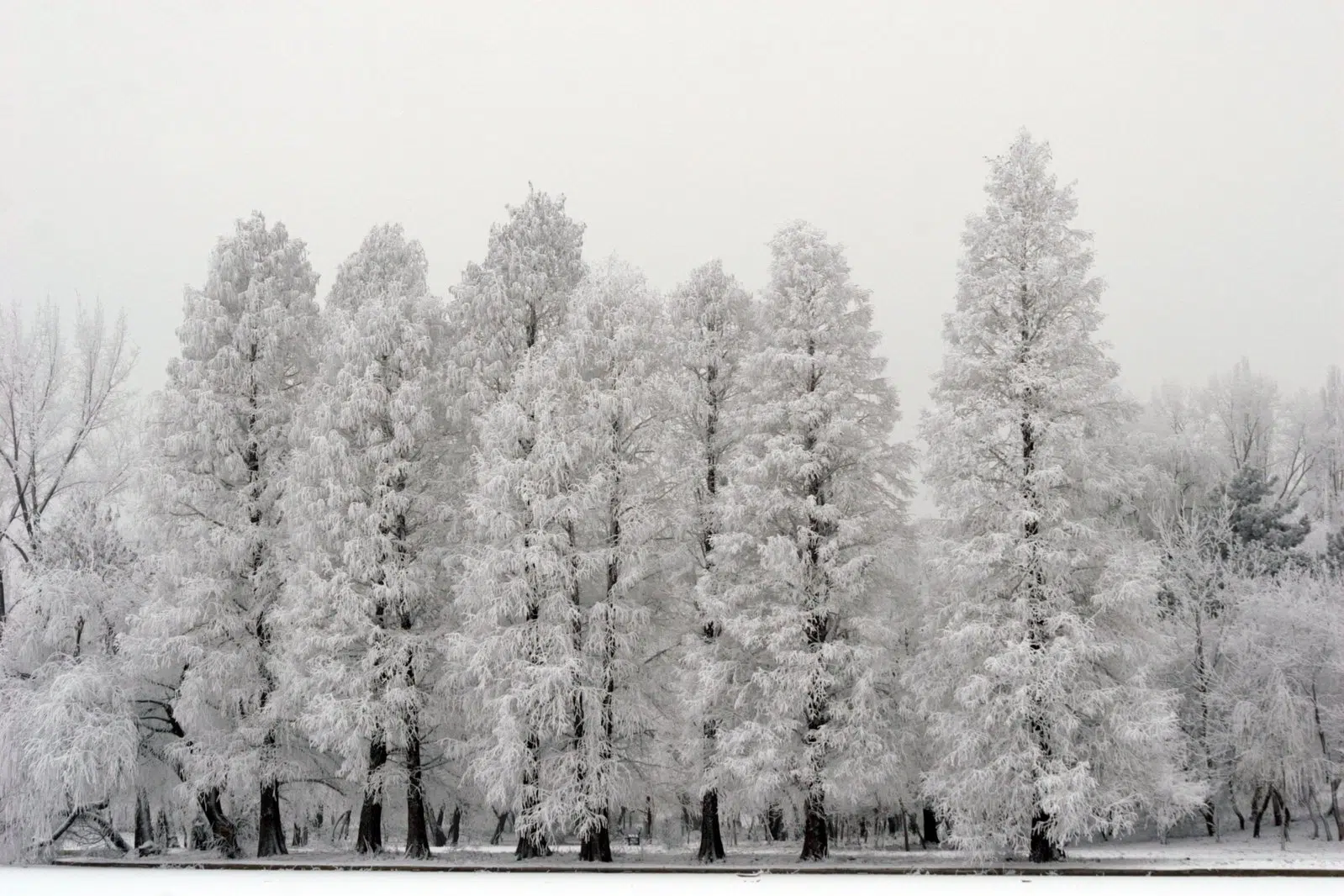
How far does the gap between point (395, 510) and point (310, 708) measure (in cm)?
494

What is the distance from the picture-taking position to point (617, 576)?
2478 cm

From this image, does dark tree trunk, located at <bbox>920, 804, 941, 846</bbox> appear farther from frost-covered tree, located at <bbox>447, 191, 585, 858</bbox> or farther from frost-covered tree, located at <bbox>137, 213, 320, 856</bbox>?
frost-covered tree, located at <bbox>137, 213, 320, 856</bbox>

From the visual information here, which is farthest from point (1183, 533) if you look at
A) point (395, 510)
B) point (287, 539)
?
point (287, 539)

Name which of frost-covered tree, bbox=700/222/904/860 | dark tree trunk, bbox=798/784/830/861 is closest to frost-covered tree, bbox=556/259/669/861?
frost-covered tree, bbox=700/222/904/860

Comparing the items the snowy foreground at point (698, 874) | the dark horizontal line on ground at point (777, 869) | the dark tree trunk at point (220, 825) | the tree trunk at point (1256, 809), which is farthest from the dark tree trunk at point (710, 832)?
the tree trunk at point (1256, 809)

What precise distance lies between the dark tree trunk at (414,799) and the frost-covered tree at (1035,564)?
12.3 meters

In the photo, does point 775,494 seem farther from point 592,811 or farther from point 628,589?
point 592,811

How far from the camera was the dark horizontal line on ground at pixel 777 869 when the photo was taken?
17.5m

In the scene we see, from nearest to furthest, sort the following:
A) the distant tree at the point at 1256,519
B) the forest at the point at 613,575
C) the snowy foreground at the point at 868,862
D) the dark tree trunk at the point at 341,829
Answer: the snowy foreground at the point at 868,862 → the forest at the point at 613,575 → the distant tree at the point at 1256,519 → the dark tree trunk at the point at 341,829

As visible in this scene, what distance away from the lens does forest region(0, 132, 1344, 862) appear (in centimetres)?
2217

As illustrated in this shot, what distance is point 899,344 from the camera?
105812 millimetres

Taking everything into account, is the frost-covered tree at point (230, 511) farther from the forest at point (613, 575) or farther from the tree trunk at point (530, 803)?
the tree trunk at point (530, 803)

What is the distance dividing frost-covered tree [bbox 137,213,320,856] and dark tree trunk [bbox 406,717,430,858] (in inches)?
127

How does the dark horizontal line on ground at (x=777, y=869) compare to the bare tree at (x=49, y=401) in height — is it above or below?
below
